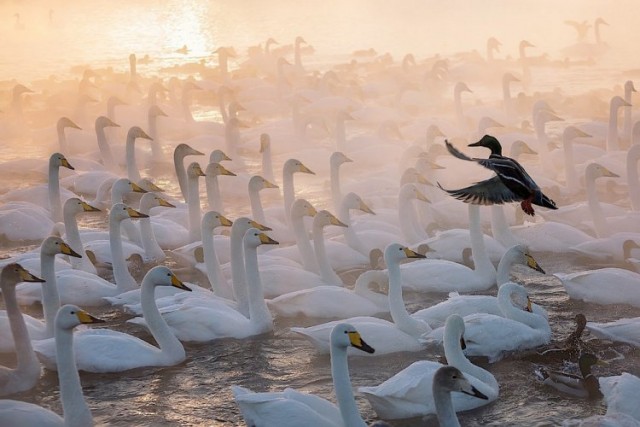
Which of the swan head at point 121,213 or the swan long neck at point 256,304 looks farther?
the swan head at point 121,213

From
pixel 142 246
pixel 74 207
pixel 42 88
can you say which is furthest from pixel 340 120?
pixel 42 88

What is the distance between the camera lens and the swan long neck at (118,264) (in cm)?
1109

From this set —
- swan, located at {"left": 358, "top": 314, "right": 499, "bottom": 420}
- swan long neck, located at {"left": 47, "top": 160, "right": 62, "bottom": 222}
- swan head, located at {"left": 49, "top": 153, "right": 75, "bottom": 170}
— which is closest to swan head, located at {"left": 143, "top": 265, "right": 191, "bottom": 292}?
swan, located at {"left": 358, "top": 314, "right": 499, "bottom": 420}

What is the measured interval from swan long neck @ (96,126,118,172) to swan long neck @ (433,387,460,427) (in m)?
11.5

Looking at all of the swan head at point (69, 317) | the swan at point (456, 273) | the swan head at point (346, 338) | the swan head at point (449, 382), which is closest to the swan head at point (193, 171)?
the swan at point (456, 273)

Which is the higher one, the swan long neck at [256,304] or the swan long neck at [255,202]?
the swan long neck at [255,202]

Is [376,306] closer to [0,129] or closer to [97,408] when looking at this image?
[97,408]

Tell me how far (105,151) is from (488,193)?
431 inches

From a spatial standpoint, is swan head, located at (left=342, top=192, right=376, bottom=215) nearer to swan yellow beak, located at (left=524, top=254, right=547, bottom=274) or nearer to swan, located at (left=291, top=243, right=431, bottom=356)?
swan, located at (left=291, top=243, right=431, bottom=356)

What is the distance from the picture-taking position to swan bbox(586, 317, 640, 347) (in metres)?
9.38

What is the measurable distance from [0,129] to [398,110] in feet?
26.6

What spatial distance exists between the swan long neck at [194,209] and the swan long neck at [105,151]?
4.93 meters

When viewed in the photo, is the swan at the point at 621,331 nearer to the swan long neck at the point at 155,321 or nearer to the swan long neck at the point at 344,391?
the swan long neck at the point at 344,391

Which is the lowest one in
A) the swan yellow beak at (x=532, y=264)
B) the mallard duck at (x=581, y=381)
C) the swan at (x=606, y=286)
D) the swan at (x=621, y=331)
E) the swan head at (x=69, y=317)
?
the mallard duck at (x=581, y=381)
